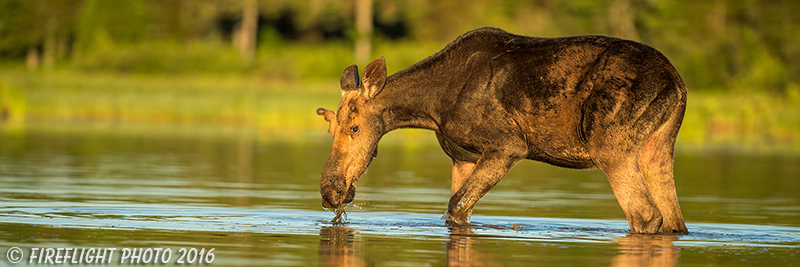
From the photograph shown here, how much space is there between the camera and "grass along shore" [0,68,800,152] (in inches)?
1534

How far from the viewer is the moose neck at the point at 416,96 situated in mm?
11984

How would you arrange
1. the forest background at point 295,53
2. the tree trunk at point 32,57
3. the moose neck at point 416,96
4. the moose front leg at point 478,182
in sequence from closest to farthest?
the moose front leg at point 478,182 < the moose neck at point 416,96 < the forest background at point 295,53 < the tree trunk at point 32,57

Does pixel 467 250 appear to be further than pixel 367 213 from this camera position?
No

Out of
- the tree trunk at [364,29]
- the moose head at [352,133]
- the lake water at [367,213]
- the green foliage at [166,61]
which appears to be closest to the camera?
the lake water at [367,213]

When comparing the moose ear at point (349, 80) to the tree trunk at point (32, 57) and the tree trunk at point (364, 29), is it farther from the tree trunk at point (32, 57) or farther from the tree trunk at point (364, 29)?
the tree trunk at point (32, 57)

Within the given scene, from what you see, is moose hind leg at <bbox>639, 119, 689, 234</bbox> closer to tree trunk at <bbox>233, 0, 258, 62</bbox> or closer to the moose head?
the moose head

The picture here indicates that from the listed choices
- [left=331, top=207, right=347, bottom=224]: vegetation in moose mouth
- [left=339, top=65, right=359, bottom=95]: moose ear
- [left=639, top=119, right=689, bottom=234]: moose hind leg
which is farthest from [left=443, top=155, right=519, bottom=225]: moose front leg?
[left=339, top=65, right=359, bottom=95]: moose ear

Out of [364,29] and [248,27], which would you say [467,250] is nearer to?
[364,29]

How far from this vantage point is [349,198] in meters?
11.9

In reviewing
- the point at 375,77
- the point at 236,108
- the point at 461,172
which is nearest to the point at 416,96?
the point at 375,77

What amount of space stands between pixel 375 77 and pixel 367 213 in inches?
82.2

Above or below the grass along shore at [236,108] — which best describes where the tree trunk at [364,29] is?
above

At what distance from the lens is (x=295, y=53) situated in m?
57.1

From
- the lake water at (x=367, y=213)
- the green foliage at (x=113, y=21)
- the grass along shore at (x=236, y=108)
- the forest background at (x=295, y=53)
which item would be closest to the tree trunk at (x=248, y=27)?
the forest background at (x=295, y=53)
